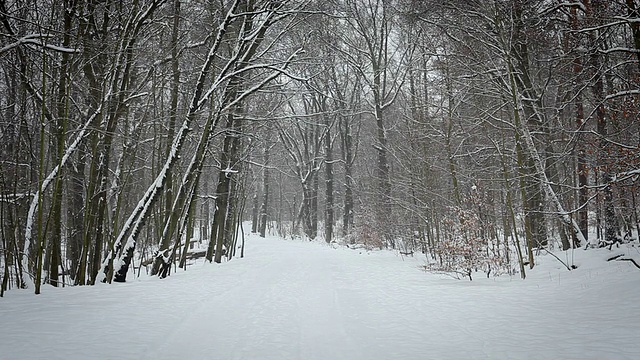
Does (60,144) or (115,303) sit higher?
(60,144)

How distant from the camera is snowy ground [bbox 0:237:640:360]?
328 centimetres

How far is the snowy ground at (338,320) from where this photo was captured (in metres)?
3.28

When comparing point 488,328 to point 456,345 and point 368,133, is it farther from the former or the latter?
point 368,133

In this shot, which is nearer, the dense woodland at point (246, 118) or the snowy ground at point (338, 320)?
the snowy ground at point (338, 320)

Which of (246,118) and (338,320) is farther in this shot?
(246,118)

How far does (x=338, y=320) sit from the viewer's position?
4.54 m

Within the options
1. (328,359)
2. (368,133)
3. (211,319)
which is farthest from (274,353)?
(368,133)

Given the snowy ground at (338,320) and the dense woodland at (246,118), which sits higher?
the dense woodland at (246,118)

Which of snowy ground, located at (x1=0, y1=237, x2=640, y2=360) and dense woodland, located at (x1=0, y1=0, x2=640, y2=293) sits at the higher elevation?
dense woodland, located at (x1=0, y1=0, x2=640, y2=293)

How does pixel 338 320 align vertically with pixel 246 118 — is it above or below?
below

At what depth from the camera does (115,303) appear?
5082 mm

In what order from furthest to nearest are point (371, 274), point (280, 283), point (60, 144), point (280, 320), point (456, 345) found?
point (371, 274) < point (280, 283) < point (60, 144) < point (280, 320) < point (456, 345)

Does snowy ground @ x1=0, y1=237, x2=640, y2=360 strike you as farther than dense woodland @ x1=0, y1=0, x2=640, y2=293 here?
No

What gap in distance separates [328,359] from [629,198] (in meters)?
8.55
